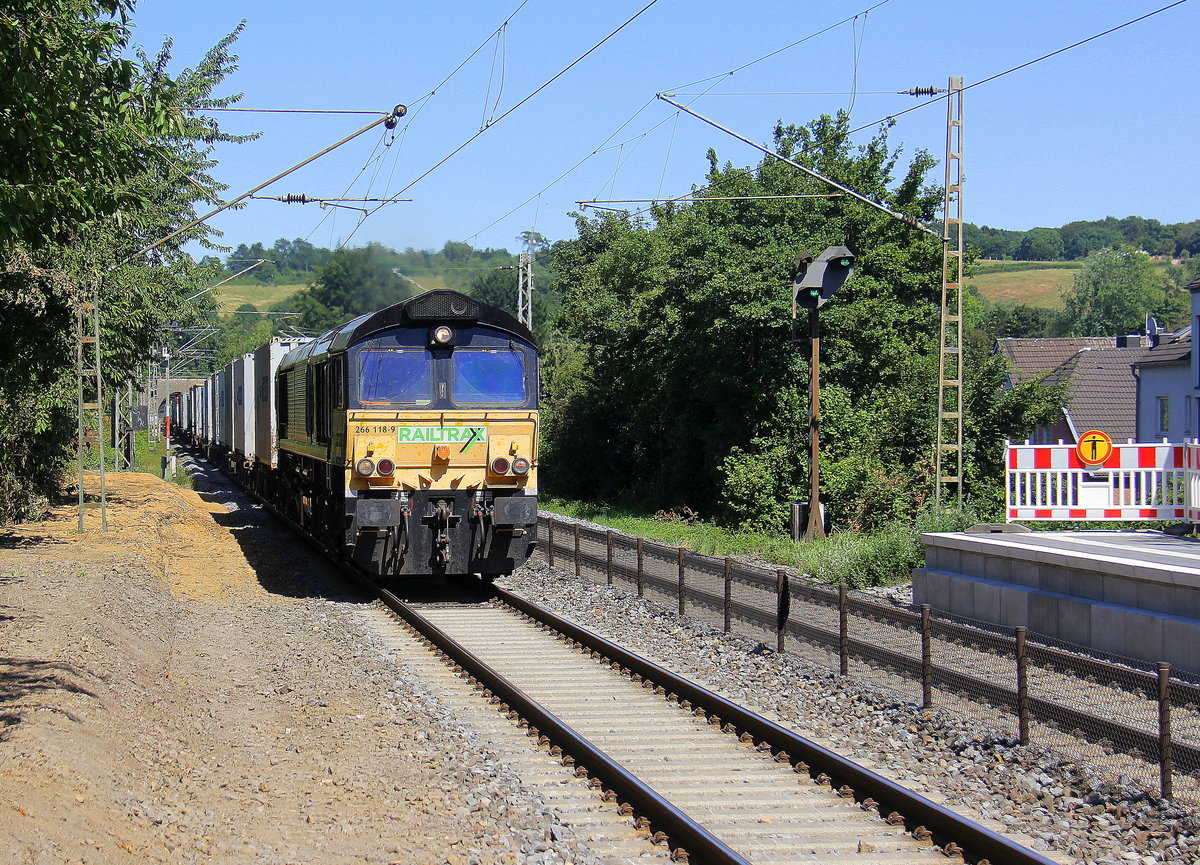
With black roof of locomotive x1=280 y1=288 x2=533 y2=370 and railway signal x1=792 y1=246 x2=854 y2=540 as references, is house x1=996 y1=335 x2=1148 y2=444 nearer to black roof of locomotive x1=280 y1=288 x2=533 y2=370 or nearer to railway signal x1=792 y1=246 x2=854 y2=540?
railway signal x1=792 y1=246 x2=854 y2=540

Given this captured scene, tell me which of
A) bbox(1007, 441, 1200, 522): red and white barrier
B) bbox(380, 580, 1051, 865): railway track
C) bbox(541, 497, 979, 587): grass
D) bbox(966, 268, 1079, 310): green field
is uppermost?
bbox(966, 268, 1079, 310): green field

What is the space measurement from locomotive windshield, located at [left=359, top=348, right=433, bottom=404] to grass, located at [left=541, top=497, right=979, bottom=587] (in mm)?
6613

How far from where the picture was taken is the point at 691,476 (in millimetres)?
34344

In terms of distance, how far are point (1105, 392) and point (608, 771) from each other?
49.1 m

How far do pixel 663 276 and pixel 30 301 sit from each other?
57.8 ft

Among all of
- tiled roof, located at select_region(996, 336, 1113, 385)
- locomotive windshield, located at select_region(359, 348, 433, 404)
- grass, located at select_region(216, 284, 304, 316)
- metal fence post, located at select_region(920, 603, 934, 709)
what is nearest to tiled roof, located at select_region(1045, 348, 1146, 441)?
tiled roof, located at select_region(996, 336, 1113, 385)

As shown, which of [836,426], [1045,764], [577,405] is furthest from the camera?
[577,405]

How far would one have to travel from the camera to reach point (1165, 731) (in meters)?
7.08

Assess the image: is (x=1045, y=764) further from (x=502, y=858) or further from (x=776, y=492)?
(x=776, y=492)

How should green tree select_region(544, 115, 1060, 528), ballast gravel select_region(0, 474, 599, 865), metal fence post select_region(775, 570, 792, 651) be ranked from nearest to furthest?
ballast gravel select_region(0, 474, 599, 865), metal fence post select_region(775, 570, 792, 651), green tree select_region(544, 115, 1060, 528)

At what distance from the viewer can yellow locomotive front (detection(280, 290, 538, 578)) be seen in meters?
14.8

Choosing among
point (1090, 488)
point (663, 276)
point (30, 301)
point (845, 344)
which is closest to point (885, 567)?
point (1090, 488)

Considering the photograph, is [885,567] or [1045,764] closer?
[1045,764]

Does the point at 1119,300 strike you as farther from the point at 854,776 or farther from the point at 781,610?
the point at 854,776
